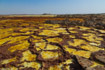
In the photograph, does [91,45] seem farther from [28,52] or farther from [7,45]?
[7,45]

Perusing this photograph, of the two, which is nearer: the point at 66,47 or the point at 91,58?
the point at 91,58

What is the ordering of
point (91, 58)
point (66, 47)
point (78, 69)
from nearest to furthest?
point (78, 69)
point (91, 58)
point (66, 47)

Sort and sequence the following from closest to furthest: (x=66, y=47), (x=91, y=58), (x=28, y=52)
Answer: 1. (x=91, y=58)
2. (x=28, y=52)
3. (x=66, y=47)

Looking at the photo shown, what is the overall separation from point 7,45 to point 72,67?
5.12ft

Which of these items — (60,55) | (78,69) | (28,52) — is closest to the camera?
(78,69)

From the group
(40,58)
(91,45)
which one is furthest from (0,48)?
(91,45)

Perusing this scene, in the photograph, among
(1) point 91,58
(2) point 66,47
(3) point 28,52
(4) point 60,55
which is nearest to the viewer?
(1) point 91,58

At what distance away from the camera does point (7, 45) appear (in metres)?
2.67

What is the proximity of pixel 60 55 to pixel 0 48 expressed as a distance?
128 cm

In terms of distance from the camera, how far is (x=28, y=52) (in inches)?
90.7

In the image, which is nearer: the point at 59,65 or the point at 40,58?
the point at 59,65

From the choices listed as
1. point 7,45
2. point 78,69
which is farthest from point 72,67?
point 7,45

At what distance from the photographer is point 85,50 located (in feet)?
7.82

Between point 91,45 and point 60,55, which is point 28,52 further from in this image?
point 91,45
